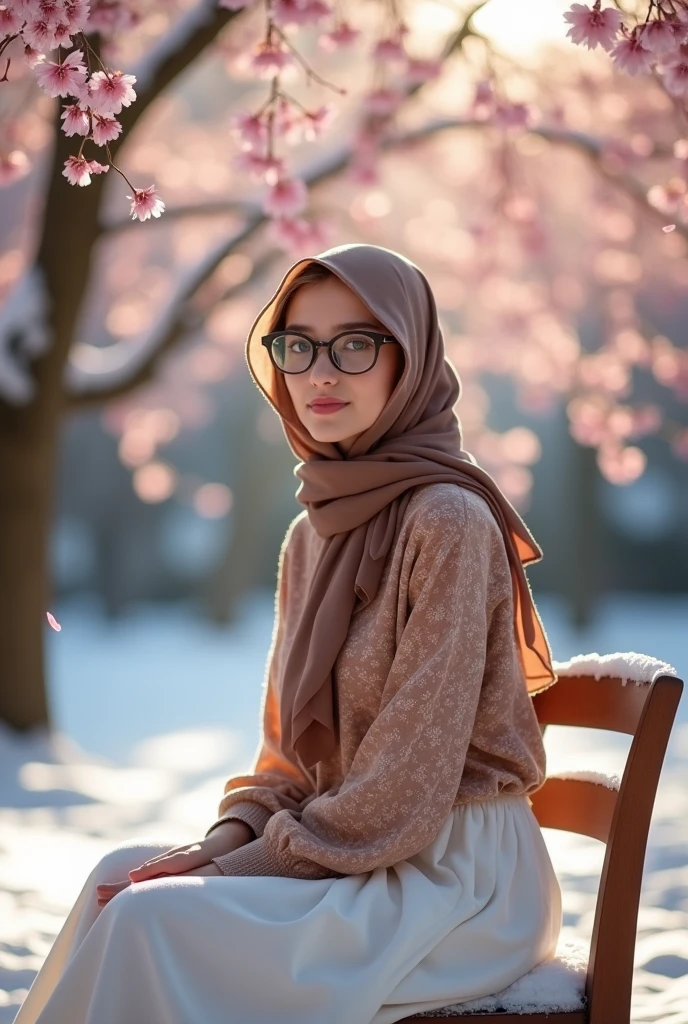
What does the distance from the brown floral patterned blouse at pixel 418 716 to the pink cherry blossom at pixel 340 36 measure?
6.84 feet

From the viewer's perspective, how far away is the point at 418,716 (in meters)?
1.83

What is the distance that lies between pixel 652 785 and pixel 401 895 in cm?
42

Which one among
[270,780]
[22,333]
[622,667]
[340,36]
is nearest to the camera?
[622,667]

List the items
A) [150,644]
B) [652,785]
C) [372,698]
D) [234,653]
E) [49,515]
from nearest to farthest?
1. [652,785]
2. [372,698]
3. [49,515]
4. [234,653]
5. [150,644]

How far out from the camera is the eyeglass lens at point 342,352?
2049 mm

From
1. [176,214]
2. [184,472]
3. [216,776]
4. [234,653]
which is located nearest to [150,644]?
[234,653]

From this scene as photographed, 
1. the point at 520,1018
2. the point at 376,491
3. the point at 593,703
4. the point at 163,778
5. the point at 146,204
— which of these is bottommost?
the point at 163,778

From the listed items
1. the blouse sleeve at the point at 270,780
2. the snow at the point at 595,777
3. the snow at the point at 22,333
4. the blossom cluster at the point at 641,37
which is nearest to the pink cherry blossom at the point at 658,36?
the blossom cluster at the point at 641,37

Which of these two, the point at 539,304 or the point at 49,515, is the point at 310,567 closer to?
the point at 49,515

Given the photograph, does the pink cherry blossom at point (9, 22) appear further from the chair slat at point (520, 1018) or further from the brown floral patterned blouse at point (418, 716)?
the chair slat at point (520, 1018)

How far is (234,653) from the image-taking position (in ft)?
35.0

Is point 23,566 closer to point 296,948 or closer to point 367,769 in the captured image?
point 367,769

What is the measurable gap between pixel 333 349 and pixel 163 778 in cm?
389

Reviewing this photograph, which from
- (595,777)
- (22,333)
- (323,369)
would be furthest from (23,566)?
(595,777)
